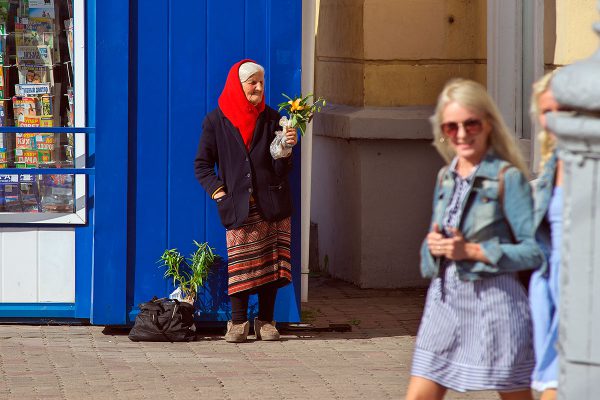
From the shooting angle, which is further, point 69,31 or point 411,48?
point 411,48

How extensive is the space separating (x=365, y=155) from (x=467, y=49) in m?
1.11

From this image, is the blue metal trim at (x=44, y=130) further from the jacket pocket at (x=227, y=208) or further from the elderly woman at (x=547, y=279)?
the elderly woman at (x=547, y=279)

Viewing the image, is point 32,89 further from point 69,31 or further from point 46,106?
point 69,31

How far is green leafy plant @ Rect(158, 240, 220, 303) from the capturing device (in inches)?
310

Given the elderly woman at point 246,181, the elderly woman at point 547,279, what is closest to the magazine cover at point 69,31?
the elderly woman at point 246,181

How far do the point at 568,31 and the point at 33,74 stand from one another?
→ 322 cm

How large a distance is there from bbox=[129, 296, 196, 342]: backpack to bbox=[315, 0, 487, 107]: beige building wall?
2.74m

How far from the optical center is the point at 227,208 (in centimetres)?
766

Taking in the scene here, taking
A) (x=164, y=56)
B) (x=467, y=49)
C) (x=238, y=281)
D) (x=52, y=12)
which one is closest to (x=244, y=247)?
(x=238, y=281)

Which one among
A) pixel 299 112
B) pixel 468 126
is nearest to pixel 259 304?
pixel 299 112

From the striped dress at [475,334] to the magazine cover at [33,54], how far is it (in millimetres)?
4066

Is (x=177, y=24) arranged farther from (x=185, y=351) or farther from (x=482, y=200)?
(x=482, y=200)

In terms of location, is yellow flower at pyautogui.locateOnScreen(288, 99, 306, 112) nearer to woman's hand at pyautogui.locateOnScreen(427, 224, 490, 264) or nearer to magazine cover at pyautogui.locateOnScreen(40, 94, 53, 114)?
magazine cover at pyautogui.locateOnScreen(40, 94, 53, 114)

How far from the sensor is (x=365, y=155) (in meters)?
9.80
